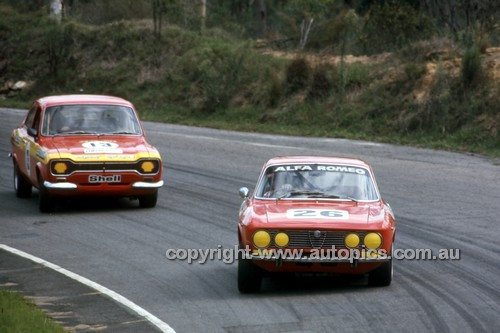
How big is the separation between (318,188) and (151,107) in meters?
23.6

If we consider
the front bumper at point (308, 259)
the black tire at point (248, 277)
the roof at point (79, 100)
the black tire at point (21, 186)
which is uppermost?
the roof at point (79, 100)

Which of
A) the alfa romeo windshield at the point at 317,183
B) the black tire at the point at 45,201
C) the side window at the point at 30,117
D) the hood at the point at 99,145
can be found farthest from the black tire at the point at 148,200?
the alfa romeo windshield at the point at 317,183

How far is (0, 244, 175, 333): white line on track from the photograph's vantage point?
9.01 metres

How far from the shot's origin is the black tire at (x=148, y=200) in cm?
1591

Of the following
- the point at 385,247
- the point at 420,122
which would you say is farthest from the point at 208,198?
the point at 420,122

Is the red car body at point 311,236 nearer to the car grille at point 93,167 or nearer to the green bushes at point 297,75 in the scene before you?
the car grille at point 93,167

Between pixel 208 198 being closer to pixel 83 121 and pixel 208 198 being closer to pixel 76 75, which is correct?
pixel 83 121

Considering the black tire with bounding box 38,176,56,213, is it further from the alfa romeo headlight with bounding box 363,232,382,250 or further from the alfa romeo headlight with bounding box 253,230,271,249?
the alfa romeo headlight with bounding box 363,232,382,250

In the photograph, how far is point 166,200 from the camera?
16859 mm

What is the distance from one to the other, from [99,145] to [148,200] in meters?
1.15

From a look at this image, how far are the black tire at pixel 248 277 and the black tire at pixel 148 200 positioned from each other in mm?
5865

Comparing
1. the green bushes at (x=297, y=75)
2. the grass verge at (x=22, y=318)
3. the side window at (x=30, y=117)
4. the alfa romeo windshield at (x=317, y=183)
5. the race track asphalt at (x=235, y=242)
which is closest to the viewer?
the grass verge at (x=22, y=318)

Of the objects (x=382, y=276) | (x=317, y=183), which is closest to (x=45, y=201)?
(x=317, y=183)

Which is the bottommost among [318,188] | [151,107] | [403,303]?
[151,107]
